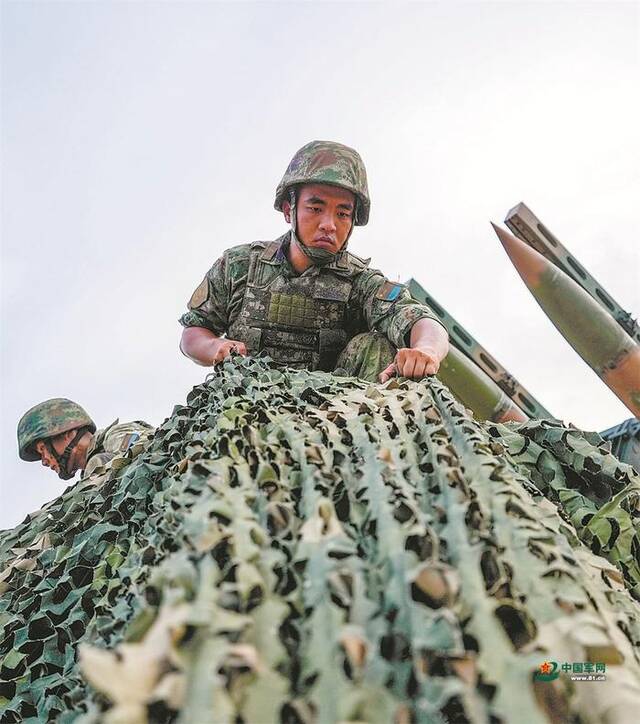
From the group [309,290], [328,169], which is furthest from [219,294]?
[328,169]

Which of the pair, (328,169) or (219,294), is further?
(219,294)

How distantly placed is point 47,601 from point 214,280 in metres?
1.57

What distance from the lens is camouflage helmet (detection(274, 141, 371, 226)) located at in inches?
105

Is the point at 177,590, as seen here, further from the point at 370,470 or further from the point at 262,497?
the point at 370,470

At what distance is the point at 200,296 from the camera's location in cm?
282

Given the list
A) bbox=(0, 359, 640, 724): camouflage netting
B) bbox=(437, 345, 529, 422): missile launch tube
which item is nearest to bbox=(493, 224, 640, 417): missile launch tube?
bbox=(437, 345, 529, 422): missile launch tube

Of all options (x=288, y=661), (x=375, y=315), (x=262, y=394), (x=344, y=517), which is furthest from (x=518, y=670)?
(x=375, y=315)

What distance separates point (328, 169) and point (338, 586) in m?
2.10

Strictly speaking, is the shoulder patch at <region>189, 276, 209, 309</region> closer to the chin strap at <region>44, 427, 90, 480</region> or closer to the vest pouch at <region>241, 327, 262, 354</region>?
the vest pouch at <region>241, 327, 262, 354</region>

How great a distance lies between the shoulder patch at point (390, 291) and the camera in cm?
261

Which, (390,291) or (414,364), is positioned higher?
(390,291)

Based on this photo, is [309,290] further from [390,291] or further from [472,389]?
[472,389]
